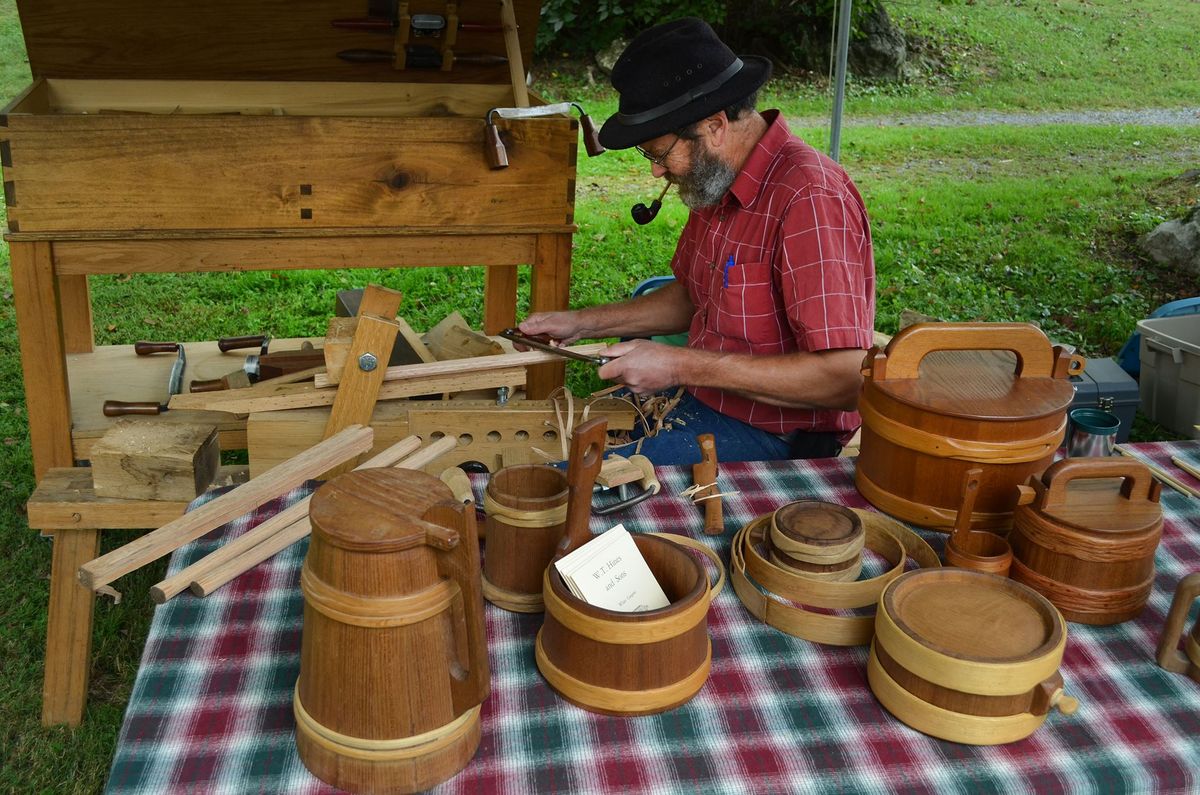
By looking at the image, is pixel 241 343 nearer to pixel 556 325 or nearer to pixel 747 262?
pixel 556 325

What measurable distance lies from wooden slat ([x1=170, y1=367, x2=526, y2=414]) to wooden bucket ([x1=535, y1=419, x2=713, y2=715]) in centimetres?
129

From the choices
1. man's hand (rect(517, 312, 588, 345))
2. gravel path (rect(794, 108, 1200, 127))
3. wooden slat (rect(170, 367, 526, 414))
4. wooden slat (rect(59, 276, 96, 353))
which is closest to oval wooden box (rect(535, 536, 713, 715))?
wooden slat (rect(170, 367, 526, 414))

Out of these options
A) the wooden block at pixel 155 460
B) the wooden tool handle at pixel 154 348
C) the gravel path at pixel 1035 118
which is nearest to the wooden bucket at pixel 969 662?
the wooden block at pixel 155 460

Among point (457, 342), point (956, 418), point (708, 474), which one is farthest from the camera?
point (457, 342)

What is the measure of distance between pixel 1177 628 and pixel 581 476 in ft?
3.00

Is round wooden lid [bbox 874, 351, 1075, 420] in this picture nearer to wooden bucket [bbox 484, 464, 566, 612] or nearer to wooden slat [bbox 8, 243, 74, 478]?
wooden bucket [bbox 484, 464, 566, 612]

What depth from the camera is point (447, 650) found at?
1.26m

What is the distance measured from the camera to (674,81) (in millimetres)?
2539

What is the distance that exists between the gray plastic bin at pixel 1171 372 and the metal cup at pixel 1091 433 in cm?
236

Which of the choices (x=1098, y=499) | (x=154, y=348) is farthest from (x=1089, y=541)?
(x=154, y=348)

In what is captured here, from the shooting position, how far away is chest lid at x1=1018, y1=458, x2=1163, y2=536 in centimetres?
164

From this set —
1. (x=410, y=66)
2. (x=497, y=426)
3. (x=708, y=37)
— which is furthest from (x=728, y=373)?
(x=410, y=66)

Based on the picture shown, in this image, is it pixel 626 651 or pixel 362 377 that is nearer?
pixel 626 651

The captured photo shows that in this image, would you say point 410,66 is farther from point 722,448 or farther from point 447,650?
point 447,650
